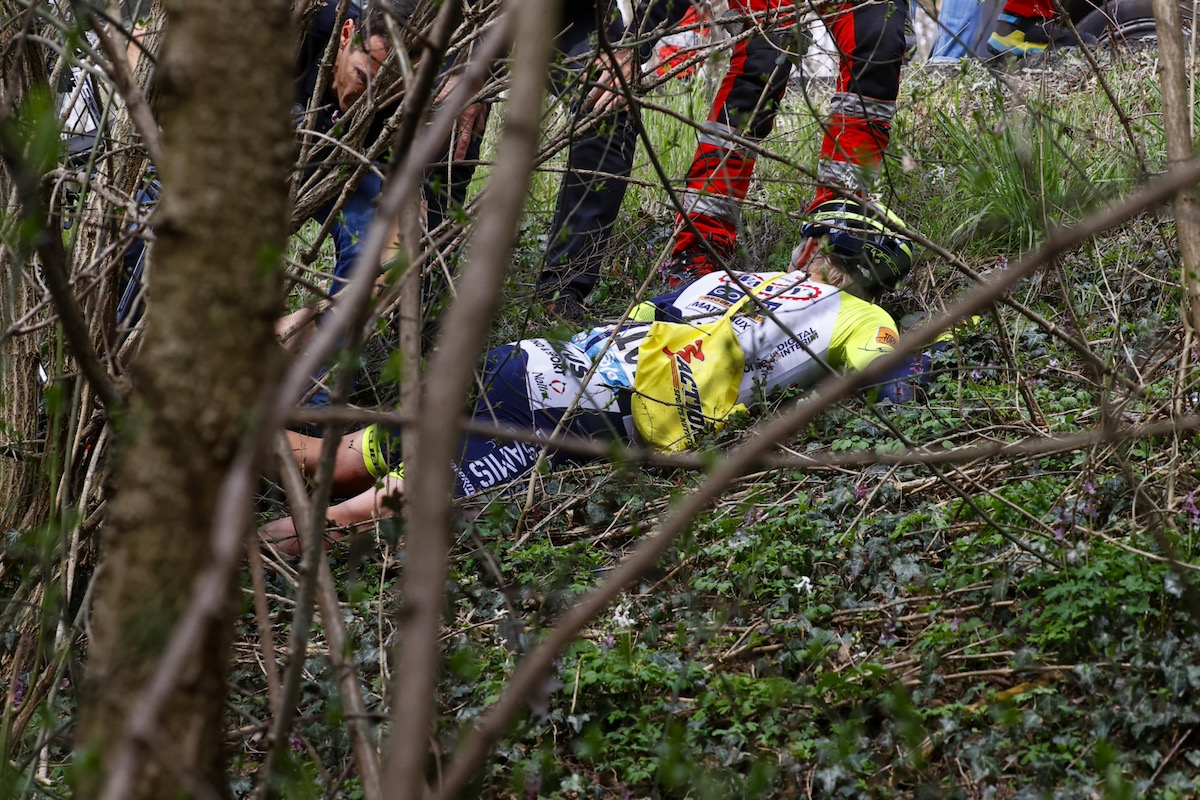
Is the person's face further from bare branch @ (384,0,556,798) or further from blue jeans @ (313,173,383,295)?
bare branch @ (384,0,556,798)

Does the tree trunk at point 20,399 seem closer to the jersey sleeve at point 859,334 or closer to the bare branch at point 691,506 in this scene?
the bare branch at point 691,506

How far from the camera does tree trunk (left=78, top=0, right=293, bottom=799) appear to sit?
74cm

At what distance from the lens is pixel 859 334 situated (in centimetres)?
346

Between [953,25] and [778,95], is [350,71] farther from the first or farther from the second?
[953,25]

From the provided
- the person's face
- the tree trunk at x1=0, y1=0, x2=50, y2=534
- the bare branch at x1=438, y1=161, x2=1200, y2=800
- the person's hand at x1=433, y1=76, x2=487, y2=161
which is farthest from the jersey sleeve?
the bare branch at x1=438, y1=161, x2=1200, y2=800

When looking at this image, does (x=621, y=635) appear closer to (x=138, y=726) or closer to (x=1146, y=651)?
(x=1146, y=651)

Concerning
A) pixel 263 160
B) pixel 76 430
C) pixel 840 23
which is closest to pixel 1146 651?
pixel 263 160

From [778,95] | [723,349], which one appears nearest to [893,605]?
[723,349]

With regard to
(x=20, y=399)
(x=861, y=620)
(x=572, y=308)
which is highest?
(x=572, y=308)

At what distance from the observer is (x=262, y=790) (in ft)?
3.55

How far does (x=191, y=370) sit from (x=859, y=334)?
2.94 m

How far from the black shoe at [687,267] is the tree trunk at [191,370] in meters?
3.45

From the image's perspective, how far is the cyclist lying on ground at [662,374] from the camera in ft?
10.7

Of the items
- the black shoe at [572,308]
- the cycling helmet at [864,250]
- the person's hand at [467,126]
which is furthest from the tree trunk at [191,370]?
the black shoe at [572,308]
